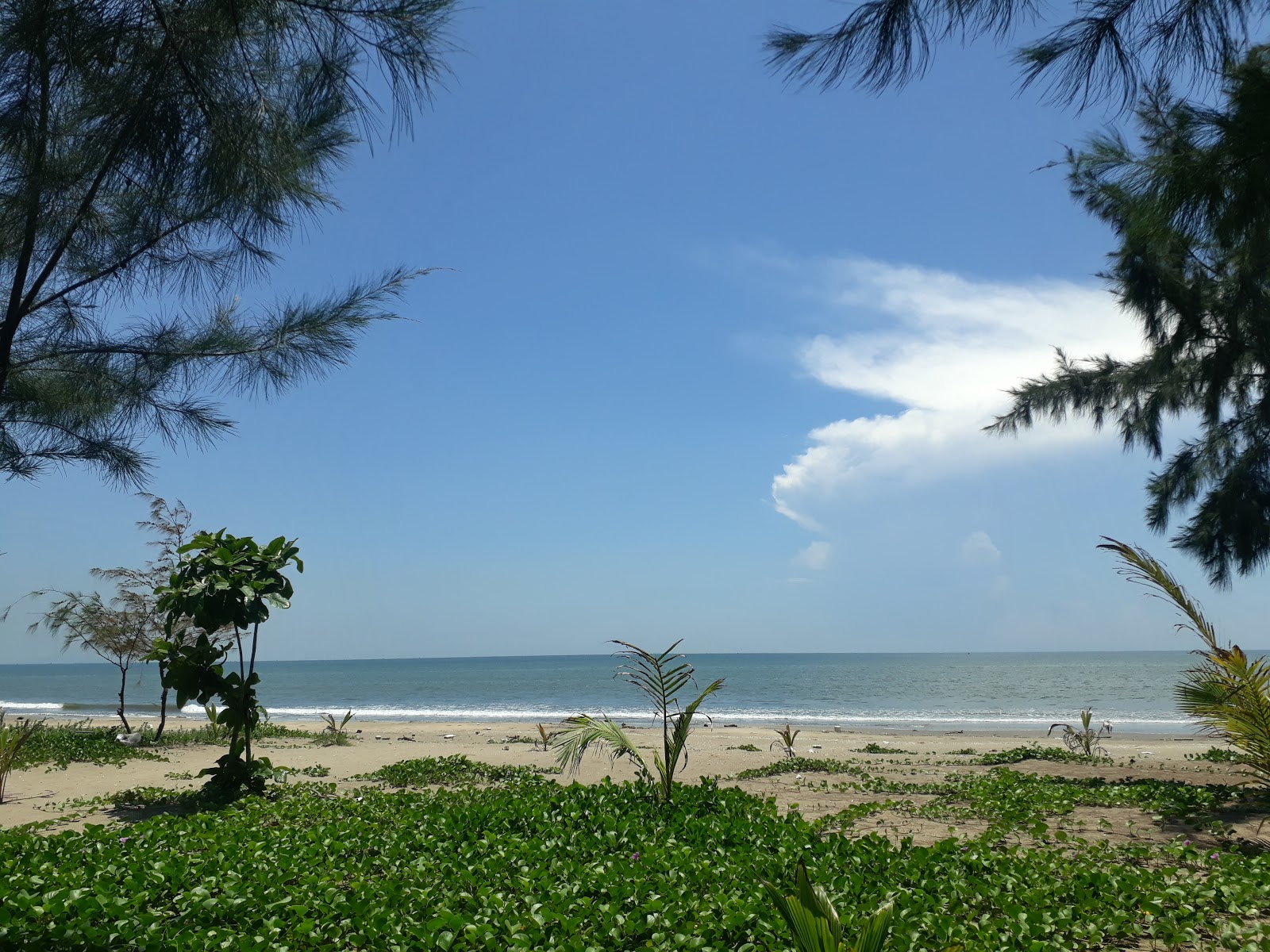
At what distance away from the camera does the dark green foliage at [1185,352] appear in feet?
16.1

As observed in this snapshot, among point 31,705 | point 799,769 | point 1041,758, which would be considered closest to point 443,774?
point 799,769

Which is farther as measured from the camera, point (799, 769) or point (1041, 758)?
point (1041, 758)

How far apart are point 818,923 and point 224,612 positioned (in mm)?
6662

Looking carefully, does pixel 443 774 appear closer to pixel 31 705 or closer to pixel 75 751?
pixel 75 751

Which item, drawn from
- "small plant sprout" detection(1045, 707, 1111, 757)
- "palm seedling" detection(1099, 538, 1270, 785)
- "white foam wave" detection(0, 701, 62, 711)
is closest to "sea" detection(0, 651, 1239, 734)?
"white foam wave" detection(0, 701, 62, 711)

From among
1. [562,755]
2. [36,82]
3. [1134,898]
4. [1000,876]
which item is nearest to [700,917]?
[1000,876]

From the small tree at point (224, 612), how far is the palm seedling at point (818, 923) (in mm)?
6402

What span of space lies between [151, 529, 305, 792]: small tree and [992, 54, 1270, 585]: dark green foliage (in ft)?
25.1

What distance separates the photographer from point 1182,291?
901cm

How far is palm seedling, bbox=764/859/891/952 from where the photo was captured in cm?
240

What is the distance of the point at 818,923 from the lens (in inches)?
94.5

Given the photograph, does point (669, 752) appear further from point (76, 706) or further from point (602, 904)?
point (76, 706)

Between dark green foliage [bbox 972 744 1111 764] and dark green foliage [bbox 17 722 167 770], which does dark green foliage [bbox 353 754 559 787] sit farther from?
dark green foliage [bbox 972 744 1111 764]

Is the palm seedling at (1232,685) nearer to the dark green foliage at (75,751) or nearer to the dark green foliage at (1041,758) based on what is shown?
the dark green foliage at (1041,758)
